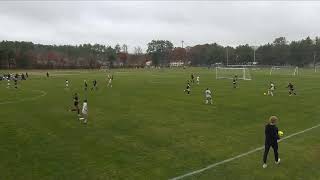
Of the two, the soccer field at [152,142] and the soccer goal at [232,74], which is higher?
the soccer goal at [232,74]

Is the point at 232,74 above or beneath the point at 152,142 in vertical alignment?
above

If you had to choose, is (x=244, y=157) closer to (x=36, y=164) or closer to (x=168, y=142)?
(x=168, y=142)

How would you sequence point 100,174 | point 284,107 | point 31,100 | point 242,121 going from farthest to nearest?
point 31,100, point 284,107, point 242,121, point 100,174

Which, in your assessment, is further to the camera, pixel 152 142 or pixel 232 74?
pixel 232 74

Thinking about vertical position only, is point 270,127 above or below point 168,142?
above

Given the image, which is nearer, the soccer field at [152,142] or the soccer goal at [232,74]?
the soccer field at [152,142]

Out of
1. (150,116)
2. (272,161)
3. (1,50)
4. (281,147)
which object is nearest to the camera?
(272,161)

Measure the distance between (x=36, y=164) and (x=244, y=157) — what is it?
380 inches

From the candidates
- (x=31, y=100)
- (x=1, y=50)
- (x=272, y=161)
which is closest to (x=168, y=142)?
(x=272, y=161)

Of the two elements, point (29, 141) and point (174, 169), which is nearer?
point (174, 169)

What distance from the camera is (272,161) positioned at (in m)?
18.0

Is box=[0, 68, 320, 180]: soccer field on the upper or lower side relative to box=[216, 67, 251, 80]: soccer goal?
lower

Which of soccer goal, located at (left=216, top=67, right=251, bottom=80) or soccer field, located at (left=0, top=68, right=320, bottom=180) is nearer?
soccer field, located at (left=0, top=68, right=320, bottom=180)

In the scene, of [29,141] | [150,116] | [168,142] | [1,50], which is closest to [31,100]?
[150,116]
